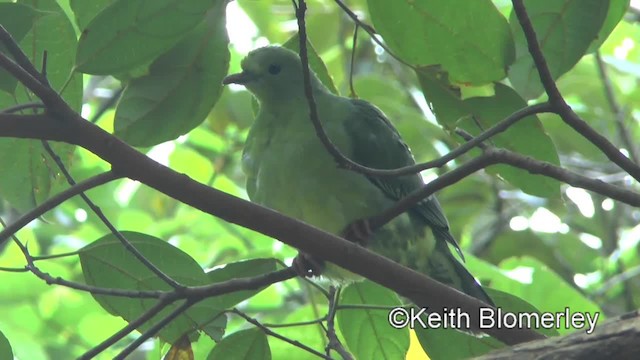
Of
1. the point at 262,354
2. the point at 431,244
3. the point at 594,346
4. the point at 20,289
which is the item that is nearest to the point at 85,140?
the point at 262,354

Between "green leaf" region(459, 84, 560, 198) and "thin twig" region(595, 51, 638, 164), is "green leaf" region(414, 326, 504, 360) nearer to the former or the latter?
"green leaf" region(459, 84, 560, 198)

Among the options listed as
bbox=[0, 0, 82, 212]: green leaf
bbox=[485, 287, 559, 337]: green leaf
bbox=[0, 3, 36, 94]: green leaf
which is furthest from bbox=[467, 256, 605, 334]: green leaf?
bbox=[0, 3, 36, 94]: green leaf

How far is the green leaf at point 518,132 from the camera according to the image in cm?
224

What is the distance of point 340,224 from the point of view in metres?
2.61

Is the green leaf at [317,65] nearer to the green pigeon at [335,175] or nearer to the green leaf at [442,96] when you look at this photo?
the green pigeon at [335,175]

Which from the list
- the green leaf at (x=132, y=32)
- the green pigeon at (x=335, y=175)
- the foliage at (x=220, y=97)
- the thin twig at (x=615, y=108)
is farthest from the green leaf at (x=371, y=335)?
the thin twig at (x=615, y=108)

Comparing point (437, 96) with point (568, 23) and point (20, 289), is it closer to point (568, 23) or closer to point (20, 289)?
point (568, 23)

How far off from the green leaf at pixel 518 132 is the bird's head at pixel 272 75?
32.0 inches

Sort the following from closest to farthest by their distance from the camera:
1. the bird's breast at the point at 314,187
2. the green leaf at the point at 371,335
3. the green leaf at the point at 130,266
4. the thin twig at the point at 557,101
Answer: the thin twig at the point at 557,101, the green leaf at the point at 130,266, the green leaf at the point at 371,335, the bird's breast at the point at 314,187

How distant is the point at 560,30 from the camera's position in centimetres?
215

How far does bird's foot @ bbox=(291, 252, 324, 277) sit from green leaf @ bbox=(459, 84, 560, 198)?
53 cm

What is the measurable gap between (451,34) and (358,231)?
65 cm

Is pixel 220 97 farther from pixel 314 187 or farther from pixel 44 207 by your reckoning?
pixel 44 207

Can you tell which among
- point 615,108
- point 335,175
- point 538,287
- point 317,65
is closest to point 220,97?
point 317,65
